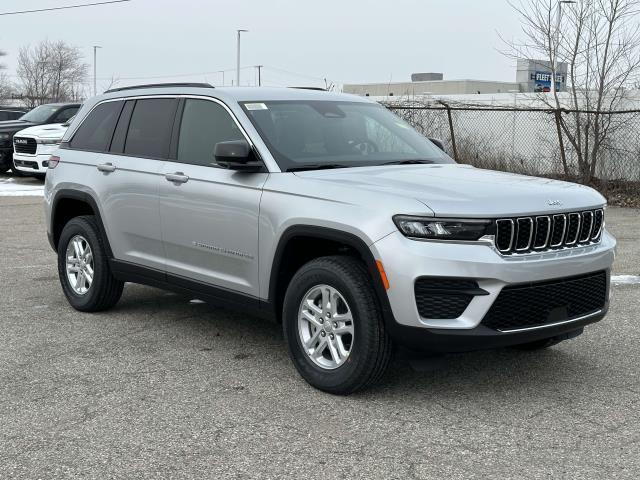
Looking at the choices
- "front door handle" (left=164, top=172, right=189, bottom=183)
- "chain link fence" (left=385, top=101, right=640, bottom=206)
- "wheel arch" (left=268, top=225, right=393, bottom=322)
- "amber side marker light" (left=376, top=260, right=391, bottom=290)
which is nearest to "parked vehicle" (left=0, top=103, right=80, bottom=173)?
"chain link fence" (left=385, top=101, right=640, bottom=206)

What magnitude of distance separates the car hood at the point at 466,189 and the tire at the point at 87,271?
7.60 feet

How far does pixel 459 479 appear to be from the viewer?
3.83m

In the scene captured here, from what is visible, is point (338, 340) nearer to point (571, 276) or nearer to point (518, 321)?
point (518, 321)

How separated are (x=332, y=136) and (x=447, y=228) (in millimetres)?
1594

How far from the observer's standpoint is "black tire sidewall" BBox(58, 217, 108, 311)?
682 cm

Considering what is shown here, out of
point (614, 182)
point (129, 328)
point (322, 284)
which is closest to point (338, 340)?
point (322, 284)

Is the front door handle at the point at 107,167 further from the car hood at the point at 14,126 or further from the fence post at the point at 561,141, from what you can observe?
the car hood at the point at 14,126

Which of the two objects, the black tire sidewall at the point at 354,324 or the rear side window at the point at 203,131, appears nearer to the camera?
the black tire sidewall at the point at 354,324

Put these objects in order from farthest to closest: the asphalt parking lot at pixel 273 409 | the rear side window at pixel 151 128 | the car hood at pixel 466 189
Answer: the rear side window at pixel 151 128, the car hood at pixel 466 189, the asphalt parking lot at pixel 273 409

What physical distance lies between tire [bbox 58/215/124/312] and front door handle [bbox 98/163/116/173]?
20.1 inches

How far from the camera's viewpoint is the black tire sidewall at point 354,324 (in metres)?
4.67

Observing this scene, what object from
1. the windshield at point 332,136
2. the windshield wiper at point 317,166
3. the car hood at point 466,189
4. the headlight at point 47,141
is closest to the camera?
the car hood at point 466,189

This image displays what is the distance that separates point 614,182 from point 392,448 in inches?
558

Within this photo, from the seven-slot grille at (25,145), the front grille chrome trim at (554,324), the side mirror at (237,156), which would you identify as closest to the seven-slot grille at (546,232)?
the front grille chrome trim at (554,324)
